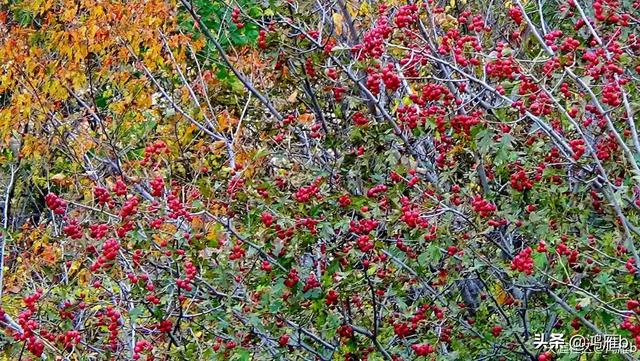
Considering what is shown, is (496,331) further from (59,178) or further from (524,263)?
(59,178)

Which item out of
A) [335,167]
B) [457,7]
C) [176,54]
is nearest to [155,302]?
[335,167]

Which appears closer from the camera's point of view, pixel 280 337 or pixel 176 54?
pixel 280 337

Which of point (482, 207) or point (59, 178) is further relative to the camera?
point (59, 178)

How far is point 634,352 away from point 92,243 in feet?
6.46

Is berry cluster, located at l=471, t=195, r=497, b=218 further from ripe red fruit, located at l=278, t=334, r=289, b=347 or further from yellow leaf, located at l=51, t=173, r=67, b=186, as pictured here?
yellow leaf, located at l=51, t=173, r=67, b=186

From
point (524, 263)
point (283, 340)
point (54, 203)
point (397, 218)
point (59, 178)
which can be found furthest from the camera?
point (59, 178)

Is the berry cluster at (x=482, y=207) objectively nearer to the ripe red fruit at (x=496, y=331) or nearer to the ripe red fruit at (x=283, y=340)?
the ripe red fruit at (x=496, y=331)

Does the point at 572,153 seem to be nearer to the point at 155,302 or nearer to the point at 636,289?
the point at 636,289

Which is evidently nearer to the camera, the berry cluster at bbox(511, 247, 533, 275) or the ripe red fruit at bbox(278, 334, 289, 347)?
the berry cluster at bbox(511, 247, 533, 275)

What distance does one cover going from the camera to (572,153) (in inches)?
114

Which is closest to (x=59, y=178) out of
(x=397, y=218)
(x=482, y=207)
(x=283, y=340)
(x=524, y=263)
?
(x=283, y=340)

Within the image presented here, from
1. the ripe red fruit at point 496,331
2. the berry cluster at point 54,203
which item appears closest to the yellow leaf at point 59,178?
the berry cluster at point 54,203

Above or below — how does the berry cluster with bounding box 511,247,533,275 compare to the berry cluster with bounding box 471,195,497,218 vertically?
below

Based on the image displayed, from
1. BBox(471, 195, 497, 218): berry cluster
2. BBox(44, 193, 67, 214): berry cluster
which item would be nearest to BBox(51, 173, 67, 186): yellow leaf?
BBox(44, 193, 67, 214): berry cluster
